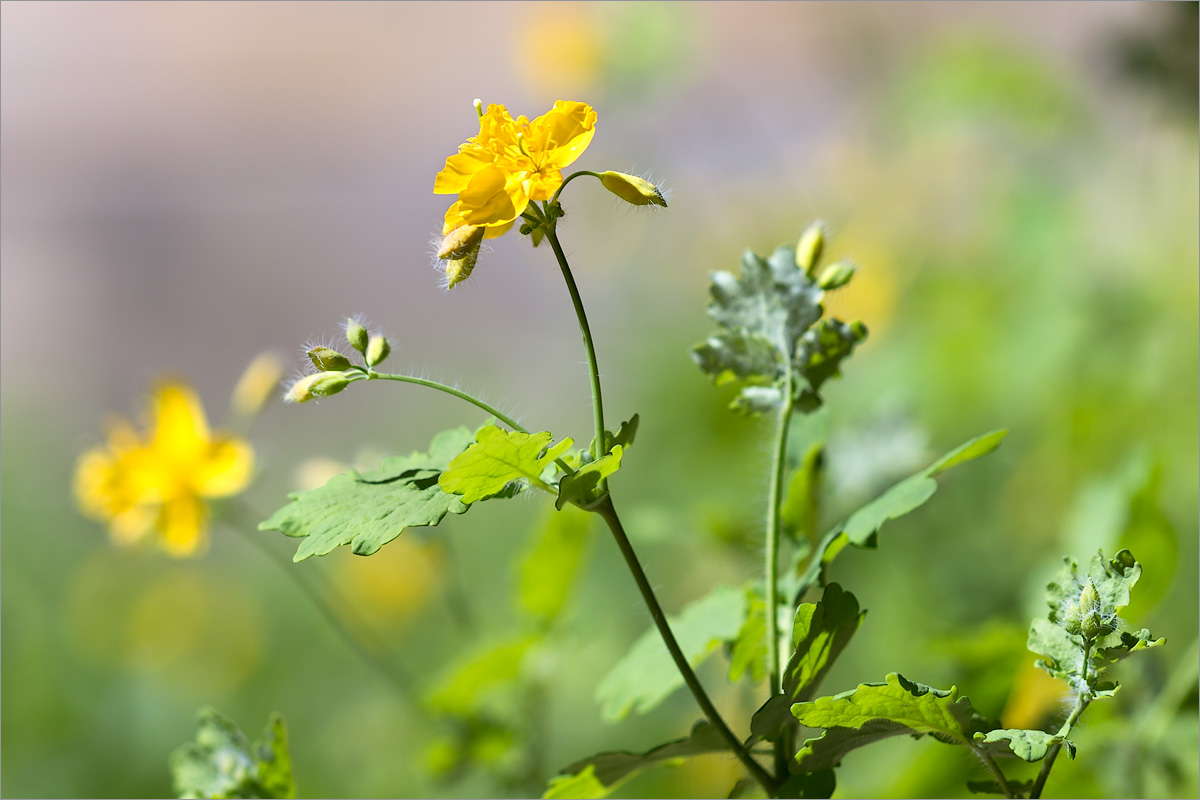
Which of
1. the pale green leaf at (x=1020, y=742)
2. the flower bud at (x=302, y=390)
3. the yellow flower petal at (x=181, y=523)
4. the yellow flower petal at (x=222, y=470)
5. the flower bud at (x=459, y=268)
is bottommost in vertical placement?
the pale green leaf at (x=1020, y=742)

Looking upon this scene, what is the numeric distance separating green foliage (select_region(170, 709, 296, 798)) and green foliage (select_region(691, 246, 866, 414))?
30 centimetres

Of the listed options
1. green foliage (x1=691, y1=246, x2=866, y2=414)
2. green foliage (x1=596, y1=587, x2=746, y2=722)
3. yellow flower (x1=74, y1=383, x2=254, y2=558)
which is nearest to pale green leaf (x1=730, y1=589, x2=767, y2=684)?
green foliage (x1=596, y1=587, x2=746, y2=722)

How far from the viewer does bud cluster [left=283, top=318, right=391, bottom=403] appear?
0.45 meters

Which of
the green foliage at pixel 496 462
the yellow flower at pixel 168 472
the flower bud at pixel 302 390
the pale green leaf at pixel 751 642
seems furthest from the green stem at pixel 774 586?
the yellow flower at pixel 168 472

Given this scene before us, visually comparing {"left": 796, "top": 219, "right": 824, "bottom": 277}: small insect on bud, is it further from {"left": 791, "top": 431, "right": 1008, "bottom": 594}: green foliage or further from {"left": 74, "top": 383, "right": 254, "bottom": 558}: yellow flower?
{"left": 74, "top": 383, "right": 254, "bottom": 558}: yellow flower

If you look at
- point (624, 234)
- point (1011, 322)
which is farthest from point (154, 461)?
point (624, 234)

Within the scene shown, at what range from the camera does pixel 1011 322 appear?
5.06 feet

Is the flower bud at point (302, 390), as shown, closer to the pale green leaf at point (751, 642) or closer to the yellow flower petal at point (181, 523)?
the pale green leaf at point (751, 642)

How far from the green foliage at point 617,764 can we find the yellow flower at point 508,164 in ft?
0.85

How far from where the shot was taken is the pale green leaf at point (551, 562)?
2.55ft

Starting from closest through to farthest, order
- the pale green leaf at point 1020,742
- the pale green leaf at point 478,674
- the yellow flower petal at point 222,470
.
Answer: the pale green leaf at point 1020,742 → the pale green leaf at point 478,674 → the yellow flower petal at point 222,470

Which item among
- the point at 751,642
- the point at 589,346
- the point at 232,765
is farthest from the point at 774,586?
the point at 232,765

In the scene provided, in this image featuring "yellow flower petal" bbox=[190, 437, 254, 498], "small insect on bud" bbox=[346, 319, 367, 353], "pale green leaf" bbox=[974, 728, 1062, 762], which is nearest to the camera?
"pale green leaf" bbox=[974, 728, 1062, 762]

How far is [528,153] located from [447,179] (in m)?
0.04
